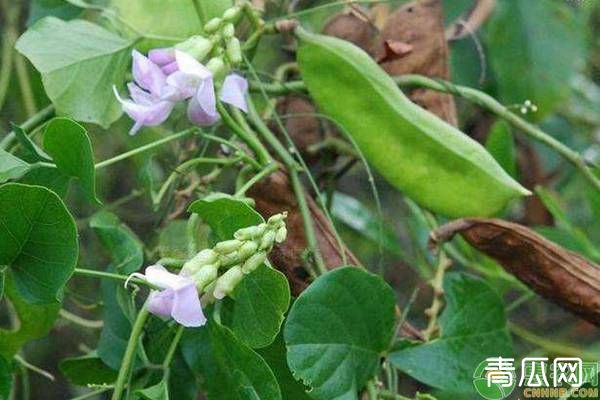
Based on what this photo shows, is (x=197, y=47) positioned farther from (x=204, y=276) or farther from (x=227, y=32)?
(x=204, y=276)

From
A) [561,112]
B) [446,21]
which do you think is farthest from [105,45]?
[561,112]

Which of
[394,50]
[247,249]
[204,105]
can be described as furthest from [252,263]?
[394,50]

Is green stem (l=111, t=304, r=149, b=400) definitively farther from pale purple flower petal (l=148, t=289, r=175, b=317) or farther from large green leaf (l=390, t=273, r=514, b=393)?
large green leaf (l=390, t=273, r=514, b=393)

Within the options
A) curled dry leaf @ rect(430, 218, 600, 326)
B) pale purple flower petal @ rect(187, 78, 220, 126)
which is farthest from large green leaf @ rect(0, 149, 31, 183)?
curled dry leaf @ rect(430, 218, 600, 326)

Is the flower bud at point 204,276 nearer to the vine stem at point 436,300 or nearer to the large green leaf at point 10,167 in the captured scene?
the large green leaf at point 10,167

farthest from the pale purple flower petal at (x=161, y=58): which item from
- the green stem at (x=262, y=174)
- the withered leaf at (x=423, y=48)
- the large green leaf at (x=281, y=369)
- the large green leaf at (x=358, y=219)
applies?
the large green leaf at (x=358, y=219)
